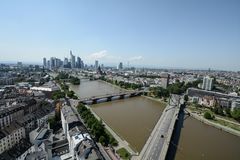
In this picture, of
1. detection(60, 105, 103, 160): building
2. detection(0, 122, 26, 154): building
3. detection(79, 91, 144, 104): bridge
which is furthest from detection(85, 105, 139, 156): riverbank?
detection(79, 91, 144, 104): bridge

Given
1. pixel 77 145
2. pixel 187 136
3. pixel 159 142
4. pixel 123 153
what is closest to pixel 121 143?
pixel 123 153

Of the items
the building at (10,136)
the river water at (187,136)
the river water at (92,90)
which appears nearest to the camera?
the building at (10,136)

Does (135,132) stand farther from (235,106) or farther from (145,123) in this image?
(235,106)

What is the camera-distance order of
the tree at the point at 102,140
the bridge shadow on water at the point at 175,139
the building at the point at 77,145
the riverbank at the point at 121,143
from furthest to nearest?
1. the tree at the point at 102,140
2. the bridge shadow on water at the point at 175,139
3. the riverbank at the point at 121,143
4. the building at the point at 77,145

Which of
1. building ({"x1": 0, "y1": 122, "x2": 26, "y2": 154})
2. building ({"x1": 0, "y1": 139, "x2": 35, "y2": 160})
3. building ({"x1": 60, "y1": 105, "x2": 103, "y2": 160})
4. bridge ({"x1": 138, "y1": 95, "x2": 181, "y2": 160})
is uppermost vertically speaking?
building ({"x1": 60, "y1": 105, "x2": 103, "y2": 160})

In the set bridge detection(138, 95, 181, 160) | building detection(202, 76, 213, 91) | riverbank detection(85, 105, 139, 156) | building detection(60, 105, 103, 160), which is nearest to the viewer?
building detection(60, 105, 103, 160)

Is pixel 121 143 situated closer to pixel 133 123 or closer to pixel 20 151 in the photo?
pixel 133 123

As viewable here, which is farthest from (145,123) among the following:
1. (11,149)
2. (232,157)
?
(11,149)

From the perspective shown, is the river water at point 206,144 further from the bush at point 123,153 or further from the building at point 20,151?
the building at point 20,151

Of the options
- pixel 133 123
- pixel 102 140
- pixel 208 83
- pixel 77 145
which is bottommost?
pixel 133 123

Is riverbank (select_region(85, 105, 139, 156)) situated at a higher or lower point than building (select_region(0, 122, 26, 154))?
lower

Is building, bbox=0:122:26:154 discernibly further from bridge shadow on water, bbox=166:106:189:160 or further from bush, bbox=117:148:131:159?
bridge shadow on water, bbox=166:106:189:160

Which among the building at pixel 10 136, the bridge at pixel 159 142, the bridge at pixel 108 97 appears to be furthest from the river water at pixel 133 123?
the building at pixel 10 136
